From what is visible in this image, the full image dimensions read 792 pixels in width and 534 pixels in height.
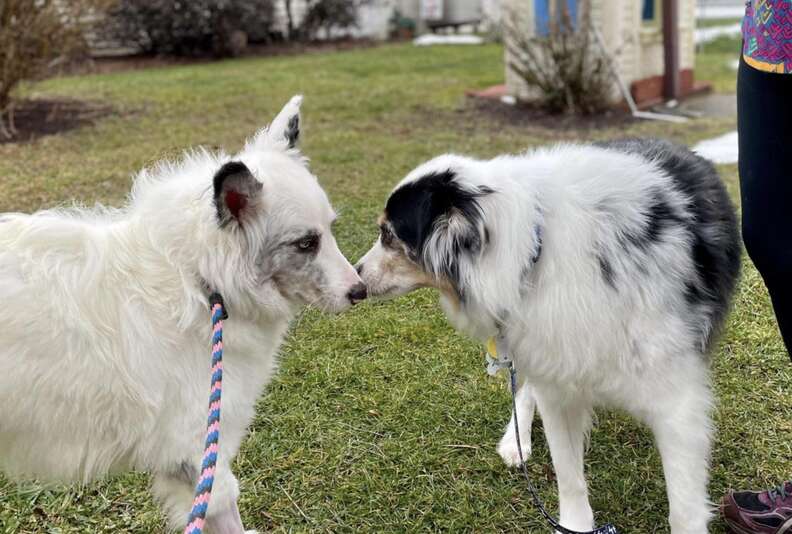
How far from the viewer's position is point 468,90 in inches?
496

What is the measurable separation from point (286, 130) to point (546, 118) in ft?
26.7

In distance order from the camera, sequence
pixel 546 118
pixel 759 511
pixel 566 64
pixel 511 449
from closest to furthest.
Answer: pixel 759 511 → pixel 511 449 → pixel 566 64 → pixel 546 118

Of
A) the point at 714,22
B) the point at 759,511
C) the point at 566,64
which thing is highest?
the point at 714,22

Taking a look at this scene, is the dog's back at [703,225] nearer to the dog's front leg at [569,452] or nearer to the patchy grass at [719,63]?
the dog's front leg at [569,452]

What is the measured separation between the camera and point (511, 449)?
345 centimetres

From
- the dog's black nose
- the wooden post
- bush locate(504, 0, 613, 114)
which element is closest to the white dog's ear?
the dog's black nose

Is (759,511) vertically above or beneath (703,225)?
beneath

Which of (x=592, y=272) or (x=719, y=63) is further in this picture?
(x=719, y=63)

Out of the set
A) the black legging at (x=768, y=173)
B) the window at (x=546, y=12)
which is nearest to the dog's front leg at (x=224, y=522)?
the black legging at (x=768, y=173)

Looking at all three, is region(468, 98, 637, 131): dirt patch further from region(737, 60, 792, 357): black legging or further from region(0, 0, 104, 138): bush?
region(737, 60, 792, 357): black legging

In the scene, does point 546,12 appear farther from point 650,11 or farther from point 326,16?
point 326,16

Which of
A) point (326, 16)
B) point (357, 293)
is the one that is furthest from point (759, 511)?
point (326, 16)

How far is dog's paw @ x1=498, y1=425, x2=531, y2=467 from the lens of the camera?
3.41 meters

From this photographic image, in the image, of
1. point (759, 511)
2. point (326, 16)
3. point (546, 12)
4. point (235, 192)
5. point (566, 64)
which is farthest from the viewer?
point (326, 16)
